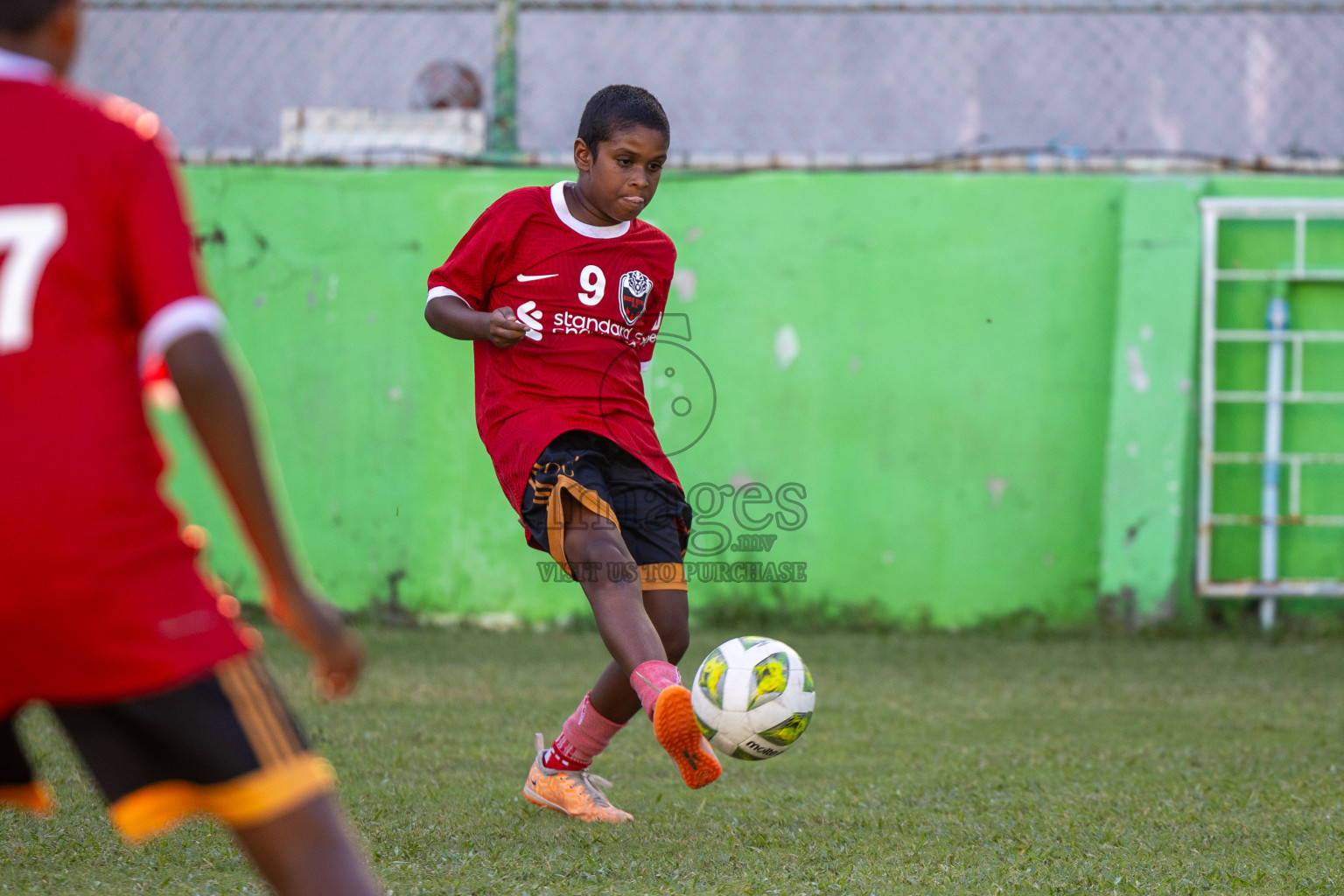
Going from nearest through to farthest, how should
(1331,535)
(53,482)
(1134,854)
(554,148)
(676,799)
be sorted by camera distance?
(53,482) → (1134,854) → (676,799) → (1331,535) → (554,148)

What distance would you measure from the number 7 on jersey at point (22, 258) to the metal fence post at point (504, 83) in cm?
610

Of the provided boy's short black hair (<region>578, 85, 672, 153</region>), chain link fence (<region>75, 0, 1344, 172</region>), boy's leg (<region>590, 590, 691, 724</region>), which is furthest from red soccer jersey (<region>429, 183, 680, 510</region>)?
chain link fence (<region>75, 0, 1344, 172</region>)

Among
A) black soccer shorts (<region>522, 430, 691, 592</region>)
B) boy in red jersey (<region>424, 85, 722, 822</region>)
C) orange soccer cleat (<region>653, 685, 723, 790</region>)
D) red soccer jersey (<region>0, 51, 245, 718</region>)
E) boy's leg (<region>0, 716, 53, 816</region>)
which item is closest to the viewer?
red soccer jersey (<region>0, 51, 245, 718</region>)

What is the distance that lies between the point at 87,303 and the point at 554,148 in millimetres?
→ 6450

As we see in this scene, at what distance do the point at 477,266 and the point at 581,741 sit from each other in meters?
1.21

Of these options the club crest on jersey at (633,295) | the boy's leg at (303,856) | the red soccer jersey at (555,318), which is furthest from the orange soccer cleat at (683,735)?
the boy's leg at (303,856)

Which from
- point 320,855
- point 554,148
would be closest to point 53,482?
point 320,855

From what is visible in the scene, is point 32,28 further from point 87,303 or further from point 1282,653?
point 1282,653

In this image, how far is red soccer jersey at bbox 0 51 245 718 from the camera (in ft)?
5.10

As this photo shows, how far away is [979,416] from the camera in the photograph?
7.36 m

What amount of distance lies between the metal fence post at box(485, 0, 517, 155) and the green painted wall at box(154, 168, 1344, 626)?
0.35 m

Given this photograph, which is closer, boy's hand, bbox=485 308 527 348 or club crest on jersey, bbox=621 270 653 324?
Result: boy's hand, bbox=485 308 527 348

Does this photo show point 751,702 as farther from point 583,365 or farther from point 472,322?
point 472,322

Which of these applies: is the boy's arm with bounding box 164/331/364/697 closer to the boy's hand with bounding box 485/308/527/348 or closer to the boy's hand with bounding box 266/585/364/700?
the boy's hand with bounding box 266/585/364/700
